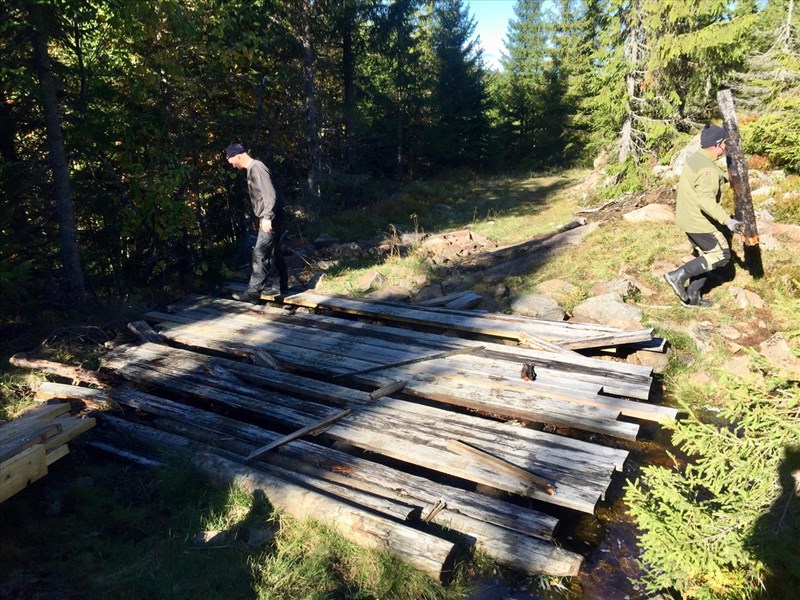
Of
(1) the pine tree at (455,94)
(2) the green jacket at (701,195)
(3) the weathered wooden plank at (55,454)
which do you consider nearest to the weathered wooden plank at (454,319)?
(2) the green jacket at (701,195)

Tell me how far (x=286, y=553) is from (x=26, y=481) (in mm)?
1957

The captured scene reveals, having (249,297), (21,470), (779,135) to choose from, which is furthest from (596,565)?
(779,135)

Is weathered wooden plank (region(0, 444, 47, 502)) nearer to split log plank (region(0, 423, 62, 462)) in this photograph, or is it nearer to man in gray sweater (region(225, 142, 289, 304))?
split log plank (region(0, 423, 62, 462))

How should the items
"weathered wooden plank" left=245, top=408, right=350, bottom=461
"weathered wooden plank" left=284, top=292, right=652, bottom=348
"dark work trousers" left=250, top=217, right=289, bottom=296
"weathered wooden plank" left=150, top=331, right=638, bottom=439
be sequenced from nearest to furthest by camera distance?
"weathered wooden plank" left=245, top=408, right=350, bottom=461 → "weathered wooden plank" left=150, top=331, right=638, bottom=439 → "weathered wooden plank" left=284, top=292, right=652, bottom=348 → "dark work trousers" left=250, top=217, right=289, bottom=296

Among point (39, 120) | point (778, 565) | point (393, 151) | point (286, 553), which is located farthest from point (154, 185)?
point (393, 151)

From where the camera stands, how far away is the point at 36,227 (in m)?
8.32

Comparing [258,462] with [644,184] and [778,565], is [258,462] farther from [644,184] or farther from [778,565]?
[644,184]

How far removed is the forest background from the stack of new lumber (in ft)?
7.39

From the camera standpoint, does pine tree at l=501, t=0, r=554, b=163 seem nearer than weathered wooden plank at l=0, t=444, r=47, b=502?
No

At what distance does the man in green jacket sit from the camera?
6379 mm

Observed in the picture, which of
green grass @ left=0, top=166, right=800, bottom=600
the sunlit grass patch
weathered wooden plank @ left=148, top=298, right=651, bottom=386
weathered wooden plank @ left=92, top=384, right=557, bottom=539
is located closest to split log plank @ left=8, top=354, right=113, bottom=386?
green grass @ left=0, top=166, right=800, bottom=600

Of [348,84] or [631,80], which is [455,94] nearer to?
[348,84]

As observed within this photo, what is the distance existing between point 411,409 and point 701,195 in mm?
4623

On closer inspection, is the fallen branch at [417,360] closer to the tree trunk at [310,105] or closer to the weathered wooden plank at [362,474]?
the weathered wooden plank at [362,474]
